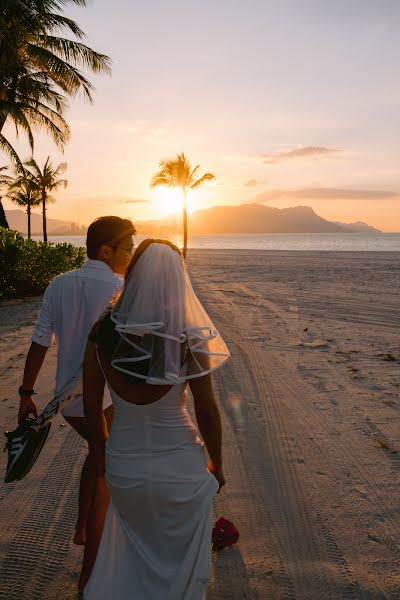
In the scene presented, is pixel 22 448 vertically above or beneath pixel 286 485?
above

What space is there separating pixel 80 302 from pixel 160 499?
1.18 meters

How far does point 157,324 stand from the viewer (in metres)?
1.92

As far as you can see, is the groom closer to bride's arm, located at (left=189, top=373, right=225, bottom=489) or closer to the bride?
the bride

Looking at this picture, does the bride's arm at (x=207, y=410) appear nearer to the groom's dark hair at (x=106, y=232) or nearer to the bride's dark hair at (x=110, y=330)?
the bride's dark hair at (x=110, y=330)

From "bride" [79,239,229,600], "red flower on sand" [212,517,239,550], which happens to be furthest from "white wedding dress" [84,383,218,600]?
"red flower on sand" [212,517,239,550]

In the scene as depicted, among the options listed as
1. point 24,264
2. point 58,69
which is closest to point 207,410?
point 24,264

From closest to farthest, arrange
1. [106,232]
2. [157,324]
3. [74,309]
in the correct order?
1. [157,324]
2. [106,232]
3. [74,309]

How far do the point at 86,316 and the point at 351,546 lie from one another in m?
Answer: 2.34

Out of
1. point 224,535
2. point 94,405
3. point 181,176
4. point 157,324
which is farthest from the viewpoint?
point 181,176

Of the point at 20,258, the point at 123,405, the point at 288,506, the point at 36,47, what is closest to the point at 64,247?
the point at 20,258

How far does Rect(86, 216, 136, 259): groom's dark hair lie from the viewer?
2596 mm

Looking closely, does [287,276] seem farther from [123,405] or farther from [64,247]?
[123,405]

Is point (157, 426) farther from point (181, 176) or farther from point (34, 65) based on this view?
point (181, 176)

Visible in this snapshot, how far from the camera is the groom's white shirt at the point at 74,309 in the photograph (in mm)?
2701
